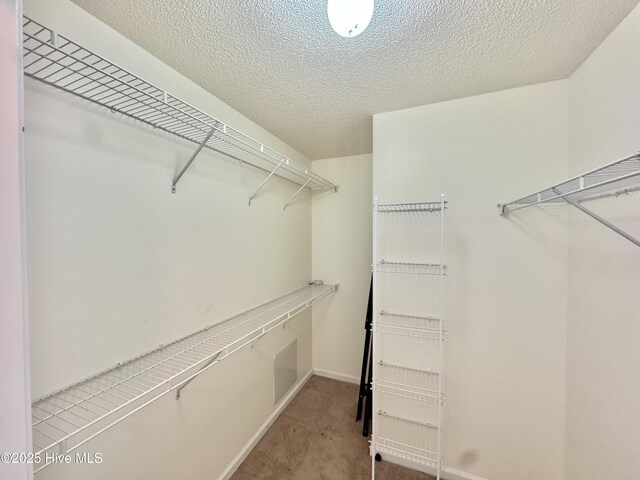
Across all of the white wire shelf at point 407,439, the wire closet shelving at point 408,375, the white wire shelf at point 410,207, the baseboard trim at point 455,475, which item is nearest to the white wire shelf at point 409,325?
the wire closet shelving at point 408,375

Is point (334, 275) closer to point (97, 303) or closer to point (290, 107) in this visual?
point (290, 107)

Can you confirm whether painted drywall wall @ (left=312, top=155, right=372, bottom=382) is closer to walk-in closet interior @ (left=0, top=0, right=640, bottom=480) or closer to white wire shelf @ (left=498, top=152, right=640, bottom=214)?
walk-in closet interior @ (left=0, top=0, right=640, bottom=480)

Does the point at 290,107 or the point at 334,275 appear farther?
the point at 334,275

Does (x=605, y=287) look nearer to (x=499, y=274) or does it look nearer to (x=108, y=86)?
(x=499, y=274)

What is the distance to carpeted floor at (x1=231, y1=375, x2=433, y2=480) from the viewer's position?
1.63 metres

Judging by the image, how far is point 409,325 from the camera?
1713 mm

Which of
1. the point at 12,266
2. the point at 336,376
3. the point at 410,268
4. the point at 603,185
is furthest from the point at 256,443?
the point at 603,185

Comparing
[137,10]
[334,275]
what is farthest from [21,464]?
[334,275]

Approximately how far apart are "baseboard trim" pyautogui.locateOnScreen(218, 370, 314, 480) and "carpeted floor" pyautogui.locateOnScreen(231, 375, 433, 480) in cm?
3

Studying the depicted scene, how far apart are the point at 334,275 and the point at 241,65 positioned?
6.72 ft

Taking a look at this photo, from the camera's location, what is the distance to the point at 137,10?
3.08 feet

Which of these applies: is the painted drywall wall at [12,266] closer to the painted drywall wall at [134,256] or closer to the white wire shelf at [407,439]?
the painted drywall wall at [134,256]

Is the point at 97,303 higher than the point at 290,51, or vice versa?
the point at 290,51

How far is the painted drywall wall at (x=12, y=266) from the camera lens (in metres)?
0.50
